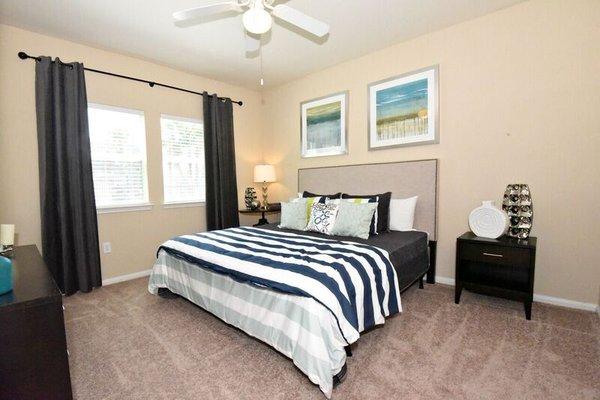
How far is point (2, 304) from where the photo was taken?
106cm

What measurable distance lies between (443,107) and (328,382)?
9.03ft

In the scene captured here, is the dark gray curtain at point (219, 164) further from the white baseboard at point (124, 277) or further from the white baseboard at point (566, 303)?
the white baseboard at point (566, 303)

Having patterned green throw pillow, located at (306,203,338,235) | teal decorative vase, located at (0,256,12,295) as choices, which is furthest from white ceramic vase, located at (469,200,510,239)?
teal decorative vase, located at (0,256,12,295)

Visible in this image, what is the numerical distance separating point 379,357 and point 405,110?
8.22ft

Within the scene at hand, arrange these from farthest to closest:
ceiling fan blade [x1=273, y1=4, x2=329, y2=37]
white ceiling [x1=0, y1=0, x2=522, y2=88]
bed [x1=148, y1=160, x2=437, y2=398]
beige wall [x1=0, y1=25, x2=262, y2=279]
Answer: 1. beige wall [x1=0, y1=25, x2=262, y2=279]
2. white ceiling [x1=0, y1=0, x2=522, y2=88]
3. ceiling fan blade [x1=273, y1=4, x2=329, y2=37]
4. bed [x1=148, y1=160, x2=437, y2=398]

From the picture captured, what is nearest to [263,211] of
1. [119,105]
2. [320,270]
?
[119,105]

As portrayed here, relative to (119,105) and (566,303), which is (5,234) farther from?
(566,303)

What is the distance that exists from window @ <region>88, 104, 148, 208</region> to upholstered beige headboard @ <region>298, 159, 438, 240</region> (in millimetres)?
2281

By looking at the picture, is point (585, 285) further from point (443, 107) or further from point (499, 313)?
point (443, 107)

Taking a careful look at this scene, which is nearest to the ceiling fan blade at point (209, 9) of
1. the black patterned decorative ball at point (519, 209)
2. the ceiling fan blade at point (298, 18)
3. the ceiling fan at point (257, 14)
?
the ceiling fan at point (257, 14)

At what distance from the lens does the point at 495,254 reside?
2318 mm

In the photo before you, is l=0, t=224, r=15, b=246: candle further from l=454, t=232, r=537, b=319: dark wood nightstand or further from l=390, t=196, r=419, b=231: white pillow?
l=454, t=232, r=537, b=319: dark wood nightstand

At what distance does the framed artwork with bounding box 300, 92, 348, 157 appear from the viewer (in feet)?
12.3

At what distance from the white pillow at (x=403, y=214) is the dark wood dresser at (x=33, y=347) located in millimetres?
2754
